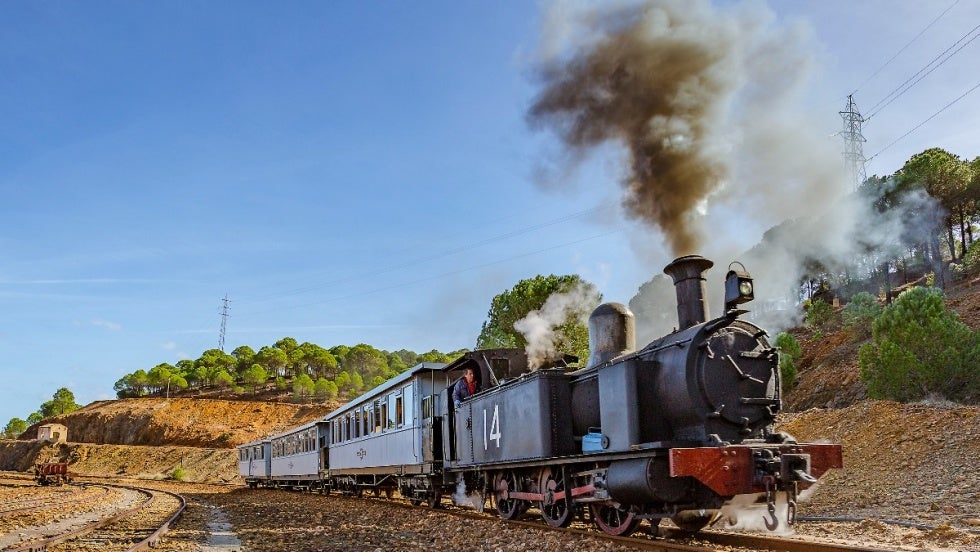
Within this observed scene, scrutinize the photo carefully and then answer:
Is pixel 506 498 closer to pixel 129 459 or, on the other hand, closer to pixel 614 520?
pixel 614 520

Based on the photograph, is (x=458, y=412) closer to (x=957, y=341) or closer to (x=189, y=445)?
(x=957, y=341)

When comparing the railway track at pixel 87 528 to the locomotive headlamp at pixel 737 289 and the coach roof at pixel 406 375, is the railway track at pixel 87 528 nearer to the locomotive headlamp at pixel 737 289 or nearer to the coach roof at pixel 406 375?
the coach roof at pixel 406 375

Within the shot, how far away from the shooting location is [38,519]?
1470 centimetres

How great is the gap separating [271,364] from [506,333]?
6250cm

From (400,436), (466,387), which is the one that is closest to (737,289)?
(466,387)

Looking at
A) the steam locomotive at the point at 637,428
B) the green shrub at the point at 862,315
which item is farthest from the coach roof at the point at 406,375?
the green shrub at the point at 862,315

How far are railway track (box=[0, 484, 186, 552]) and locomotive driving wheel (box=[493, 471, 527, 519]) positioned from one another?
5086mm

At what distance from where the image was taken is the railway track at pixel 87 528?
979cm

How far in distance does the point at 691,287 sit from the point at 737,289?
1.97 ft

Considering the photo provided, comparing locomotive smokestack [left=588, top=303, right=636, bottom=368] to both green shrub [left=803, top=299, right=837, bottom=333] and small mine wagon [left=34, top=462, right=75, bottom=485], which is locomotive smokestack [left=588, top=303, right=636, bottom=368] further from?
green shrub [left=803, top=299, right=837, bottom=333]

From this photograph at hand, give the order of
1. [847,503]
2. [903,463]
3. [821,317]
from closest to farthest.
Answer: [847,503], [903,463], [821,317]

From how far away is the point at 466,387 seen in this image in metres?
12.5

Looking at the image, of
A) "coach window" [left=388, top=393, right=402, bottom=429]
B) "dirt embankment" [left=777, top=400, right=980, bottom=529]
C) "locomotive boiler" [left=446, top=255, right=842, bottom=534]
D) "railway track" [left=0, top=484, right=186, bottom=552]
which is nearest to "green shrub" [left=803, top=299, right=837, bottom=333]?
"dirt embankment" [left=777, top=400, right=980, bottom=529]

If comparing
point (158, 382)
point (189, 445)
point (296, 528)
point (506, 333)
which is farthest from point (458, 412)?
point (158, 382)
